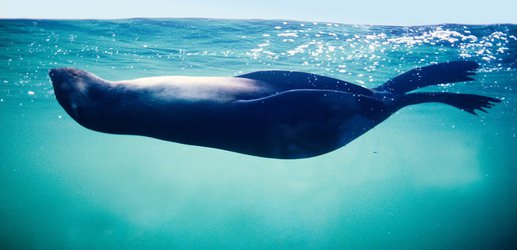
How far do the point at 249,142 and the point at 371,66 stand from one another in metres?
12.1

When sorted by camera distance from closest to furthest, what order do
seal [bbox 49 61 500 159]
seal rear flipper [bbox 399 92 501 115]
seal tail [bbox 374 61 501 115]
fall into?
seal [bbox 49 61 500 159], seal rear flipper [bbox 399 92 501 115], seal tail [bbox 374 61 501 115]

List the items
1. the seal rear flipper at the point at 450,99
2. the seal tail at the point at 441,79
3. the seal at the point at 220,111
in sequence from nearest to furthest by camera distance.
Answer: the seal at the point at 220,111 < the seal rear flipper at the point at 450,99 < the seal tail at the point at 441,79

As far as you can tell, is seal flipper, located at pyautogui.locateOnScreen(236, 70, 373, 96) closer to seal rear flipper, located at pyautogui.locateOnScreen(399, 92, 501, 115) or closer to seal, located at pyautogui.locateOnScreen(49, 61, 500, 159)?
seal, located at pyautogui.locateOnScreen(49, 61, 500, 159)

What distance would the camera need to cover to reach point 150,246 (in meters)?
34.1

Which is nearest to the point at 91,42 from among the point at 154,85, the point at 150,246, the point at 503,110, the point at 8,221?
the point at 154,85

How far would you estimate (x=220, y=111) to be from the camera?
2125 millimetres

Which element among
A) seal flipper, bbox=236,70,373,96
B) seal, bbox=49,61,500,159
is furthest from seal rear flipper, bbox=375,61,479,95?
seal flipper, bbox=236,70,373,96

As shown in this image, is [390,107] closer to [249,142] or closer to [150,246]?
[249,142]

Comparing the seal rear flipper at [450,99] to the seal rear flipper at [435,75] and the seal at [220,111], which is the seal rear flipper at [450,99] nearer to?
the seal at [220,111]

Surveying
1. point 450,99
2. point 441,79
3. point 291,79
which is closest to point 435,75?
point 441,79

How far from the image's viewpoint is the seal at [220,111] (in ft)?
6.72

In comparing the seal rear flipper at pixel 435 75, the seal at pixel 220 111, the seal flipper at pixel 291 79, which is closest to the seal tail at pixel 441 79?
the seal rear flipper at pixel 435 75

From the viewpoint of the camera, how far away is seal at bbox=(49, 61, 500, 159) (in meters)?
2.05

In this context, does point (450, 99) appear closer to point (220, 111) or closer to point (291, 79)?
point (291, 79)
